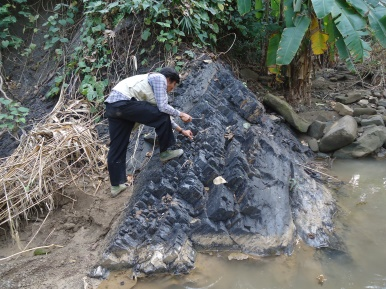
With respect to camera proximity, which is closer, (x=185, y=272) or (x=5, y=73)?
(x=185, y=272)

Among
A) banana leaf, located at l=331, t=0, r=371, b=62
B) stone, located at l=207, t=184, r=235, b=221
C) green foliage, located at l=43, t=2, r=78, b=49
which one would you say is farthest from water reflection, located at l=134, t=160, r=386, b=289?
green foliage, located at l=43, t=2, r=78, b=49

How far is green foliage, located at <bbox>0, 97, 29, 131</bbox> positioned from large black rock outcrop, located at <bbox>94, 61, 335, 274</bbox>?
5.14 feet

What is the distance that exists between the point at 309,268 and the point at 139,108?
6.85 feet

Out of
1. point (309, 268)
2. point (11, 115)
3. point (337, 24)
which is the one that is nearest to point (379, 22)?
point (337, 24)

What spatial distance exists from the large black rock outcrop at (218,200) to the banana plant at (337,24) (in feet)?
3.17

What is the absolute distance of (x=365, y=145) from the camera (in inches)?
221

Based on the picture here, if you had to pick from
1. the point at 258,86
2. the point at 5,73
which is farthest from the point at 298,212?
the point at 5,73

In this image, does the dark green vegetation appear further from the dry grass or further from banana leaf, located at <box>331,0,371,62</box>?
the dry grass

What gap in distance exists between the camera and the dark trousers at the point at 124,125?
3.84 meters

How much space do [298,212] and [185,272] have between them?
142 centimetres

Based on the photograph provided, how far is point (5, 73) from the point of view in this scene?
21.2 feet

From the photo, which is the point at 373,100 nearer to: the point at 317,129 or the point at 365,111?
the point at 365,111

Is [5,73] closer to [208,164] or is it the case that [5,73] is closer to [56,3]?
[56,3]

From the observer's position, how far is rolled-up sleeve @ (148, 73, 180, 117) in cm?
374
